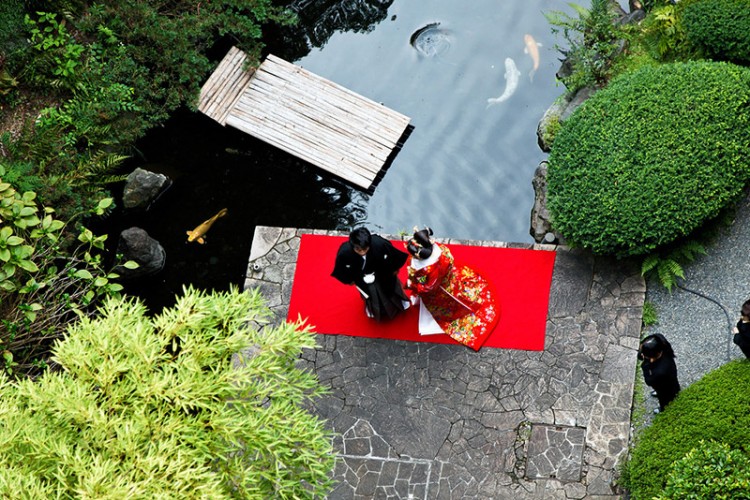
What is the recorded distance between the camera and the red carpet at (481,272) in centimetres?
916

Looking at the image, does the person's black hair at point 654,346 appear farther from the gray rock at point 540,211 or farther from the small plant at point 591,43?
the small plant at point 591,43

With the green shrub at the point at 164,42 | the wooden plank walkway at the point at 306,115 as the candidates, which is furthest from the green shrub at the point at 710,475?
the green shrub at the point at 164,42

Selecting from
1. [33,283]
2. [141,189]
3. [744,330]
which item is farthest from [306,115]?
[744,330]

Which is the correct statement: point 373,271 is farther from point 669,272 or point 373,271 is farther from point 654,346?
point 669,272

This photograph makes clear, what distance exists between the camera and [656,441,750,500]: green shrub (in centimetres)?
675

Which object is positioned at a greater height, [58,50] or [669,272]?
[669,272]

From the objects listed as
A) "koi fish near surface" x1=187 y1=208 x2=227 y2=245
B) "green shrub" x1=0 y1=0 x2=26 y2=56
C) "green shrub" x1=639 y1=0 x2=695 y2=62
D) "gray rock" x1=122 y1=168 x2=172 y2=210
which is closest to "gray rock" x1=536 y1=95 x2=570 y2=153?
"green shrub" x1=639 y1=0 x2=695 y2=62

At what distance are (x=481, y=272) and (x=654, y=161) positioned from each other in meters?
2.12

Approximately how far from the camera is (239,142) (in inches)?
450

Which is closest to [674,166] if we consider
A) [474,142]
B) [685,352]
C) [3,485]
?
[685,352]

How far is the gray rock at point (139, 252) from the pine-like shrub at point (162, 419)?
363 centimetres

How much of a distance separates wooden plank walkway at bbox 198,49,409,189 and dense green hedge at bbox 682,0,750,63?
3531mm

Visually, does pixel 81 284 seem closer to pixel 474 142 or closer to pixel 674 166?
pixel 474 142

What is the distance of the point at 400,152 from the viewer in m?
11.0
